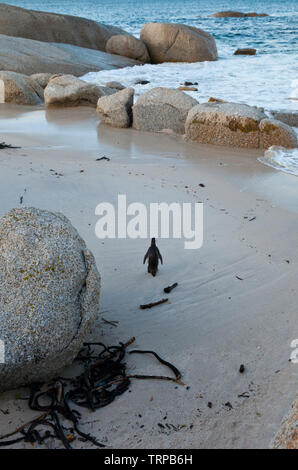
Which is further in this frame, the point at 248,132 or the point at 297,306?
the point at 248,132

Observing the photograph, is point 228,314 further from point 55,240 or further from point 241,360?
point 55,240

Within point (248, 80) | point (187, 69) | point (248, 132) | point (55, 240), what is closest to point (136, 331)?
point (55, 240)

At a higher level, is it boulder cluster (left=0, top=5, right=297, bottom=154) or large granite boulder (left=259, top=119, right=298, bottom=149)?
boulder cluster (left=0, top=5, right=297, bottom=154)

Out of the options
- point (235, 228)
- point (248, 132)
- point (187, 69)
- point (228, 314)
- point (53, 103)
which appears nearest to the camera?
point (228, 314)

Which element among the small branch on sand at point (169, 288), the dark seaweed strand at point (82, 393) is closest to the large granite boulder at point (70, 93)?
the small branch on sand at point (169, 288)

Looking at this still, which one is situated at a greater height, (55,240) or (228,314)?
(55,240)

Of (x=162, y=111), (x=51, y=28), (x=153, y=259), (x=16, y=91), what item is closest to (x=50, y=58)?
(x=51, y=28)

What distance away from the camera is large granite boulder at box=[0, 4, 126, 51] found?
2003 centimetres

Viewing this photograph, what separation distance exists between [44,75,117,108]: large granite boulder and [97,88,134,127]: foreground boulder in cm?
165

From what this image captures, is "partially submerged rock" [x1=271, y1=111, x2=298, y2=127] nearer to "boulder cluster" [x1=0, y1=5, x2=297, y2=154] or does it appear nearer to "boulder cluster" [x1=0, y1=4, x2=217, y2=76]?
"boulder cluster" [x1=0, y1=5, x2=297, y2=154]

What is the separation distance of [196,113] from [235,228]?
4.80 meters

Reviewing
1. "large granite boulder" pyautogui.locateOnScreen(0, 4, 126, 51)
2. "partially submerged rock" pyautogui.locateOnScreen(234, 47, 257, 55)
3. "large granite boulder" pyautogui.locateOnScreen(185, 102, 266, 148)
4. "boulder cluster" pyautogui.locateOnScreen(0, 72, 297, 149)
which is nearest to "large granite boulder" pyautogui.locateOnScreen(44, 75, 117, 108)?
"boulder cluster" pyautogui.locateOnScreen(0, 72, 297, 149)

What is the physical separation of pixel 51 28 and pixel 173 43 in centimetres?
524
